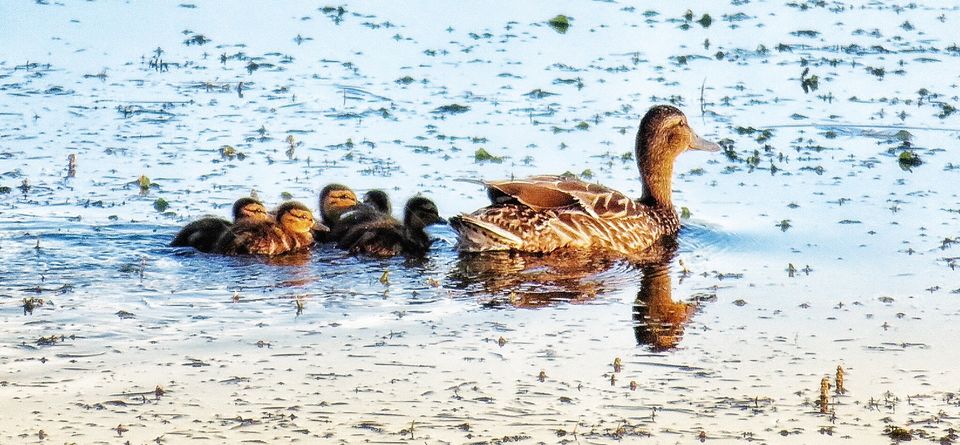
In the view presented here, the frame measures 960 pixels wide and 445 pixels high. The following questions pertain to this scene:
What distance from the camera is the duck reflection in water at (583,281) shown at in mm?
8734

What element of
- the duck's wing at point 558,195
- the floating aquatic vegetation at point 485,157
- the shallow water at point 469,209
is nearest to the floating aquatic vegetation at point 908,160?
the shallow water at point 469,209

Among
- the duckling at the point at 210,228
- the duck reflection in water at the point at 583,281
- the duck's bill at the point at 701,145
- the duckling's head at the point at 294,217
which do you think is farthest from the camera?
the duck's bill at the point at 701,145

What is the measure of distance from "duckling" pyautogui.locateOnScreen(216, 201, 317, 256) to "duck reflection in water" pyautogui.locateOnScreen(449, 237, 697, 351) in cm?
99

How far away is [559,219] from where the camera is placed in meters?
10.7

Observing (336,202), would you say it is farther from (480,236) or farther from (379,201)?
(480,236)

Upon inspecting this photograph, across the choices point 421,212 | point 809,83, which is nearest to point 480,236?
point 421,212

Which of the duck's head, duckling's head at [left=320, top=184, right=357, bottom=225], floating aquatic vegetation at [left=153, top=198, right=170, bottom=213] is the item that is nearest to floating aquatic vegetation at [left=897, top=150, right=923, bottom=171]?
the duck's head

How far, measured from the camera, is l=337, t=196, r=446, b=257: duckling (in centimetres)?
1020

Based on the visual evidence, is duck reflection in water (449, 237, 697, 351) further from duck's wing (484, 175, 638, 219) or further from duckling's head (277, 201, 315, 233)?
duckling's head (277, 201, 315, 233)

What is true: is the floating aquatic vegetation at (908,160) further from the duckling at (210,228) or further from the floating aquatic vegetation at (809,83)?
the duckling at (210,228)

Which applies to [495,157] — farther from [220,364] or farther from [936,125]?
[220,364]

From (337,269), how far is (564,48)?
23.7ft

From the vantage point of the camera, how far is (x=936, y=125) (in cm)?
→ 1378

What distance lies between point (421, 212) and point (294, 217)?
894 mm
